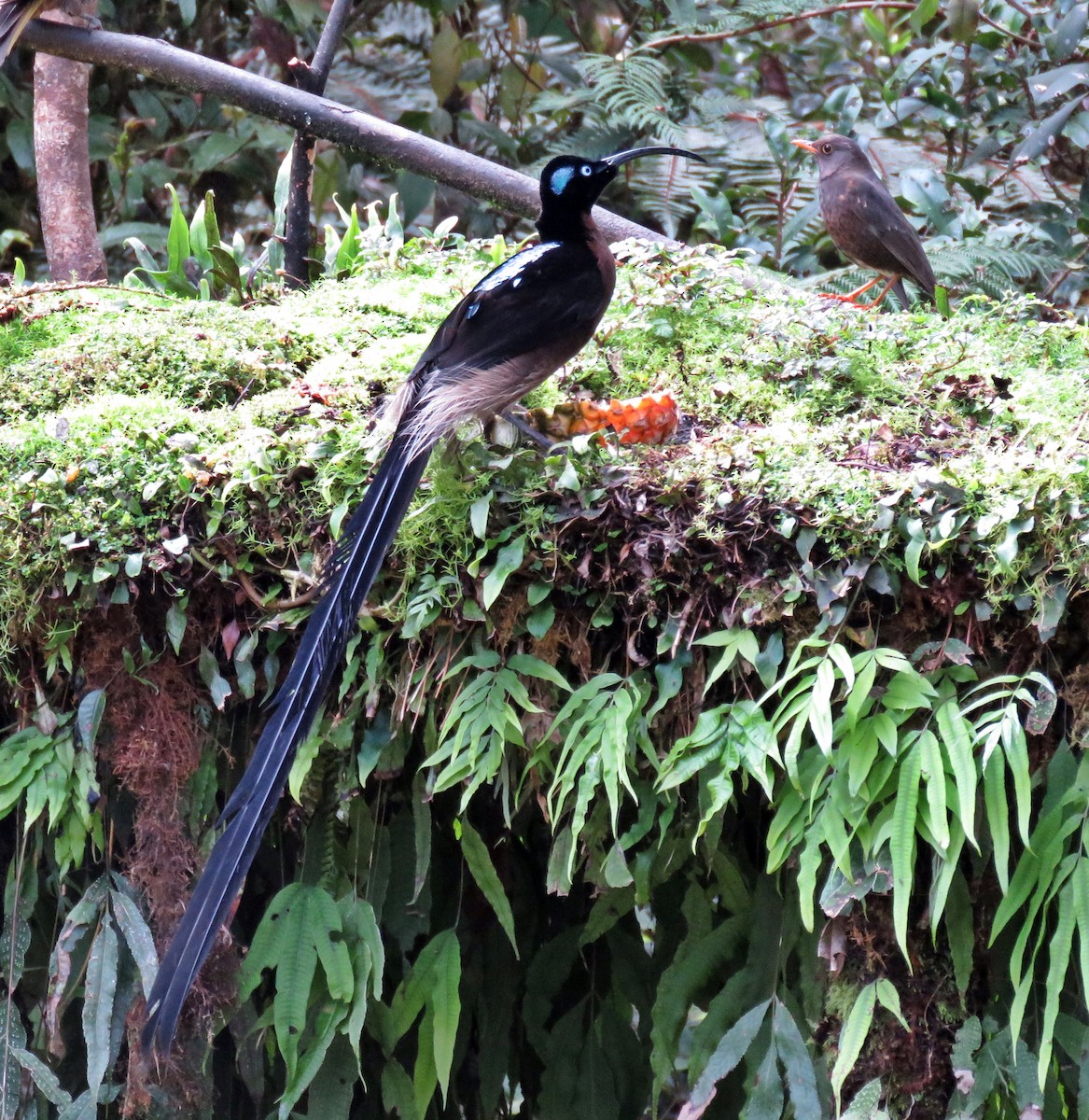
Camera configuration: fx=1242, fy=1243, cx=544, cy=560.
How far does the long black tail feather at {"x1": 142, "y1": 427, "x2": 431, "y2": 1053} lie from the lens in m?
1.50

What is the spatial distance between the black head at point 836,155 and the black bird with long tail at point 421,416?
983 mm

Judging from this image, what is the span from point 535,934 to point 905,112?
2959 millimetres

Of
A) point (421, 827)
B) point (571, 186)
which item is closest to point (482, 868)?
point (421, 827)

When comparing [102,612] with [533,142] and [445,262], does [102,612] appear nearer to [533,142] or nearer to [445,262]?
[445,262]

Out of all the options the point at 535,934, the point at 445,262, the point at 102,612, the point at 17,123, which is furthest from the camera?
the point at 17,123

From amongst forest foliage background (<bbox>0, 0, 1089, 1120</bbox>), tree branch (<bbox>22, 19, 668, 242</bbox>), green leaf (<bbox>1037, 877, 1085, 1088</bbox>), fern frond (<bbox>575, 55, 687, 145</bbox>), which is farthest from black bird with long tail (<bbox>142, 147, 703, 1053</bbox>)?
fern frond (<bbox>575, 55, 687, 145</bbox>)

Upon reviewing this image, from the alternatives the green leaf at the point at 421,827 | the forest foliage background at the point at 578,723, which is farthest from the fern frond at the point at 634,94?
the green leaf at the point at 421,827

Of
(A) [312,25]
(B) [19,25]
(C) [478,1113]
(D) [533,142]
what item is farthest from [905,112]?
(C) [478,1113]

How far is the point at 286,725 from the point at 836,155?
2.31m

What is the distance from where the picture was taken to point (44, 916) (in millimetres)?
2424

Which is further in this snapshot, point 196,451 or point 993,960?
point 196,451

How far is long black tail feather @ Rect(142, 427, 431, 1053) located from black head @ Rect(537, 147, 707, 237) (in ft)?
2.20

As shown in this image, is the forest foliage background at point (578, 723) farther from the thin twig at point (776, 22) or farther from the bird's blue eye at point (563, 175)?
the thin twig at point (776, 22)

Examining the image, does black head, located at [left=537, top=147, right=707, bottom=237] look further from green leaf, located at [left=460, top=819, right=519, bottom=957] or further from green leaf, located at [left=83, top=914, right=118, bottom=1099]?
green leaf, located at [left=83, top=914, right=118, bottom=1099]
